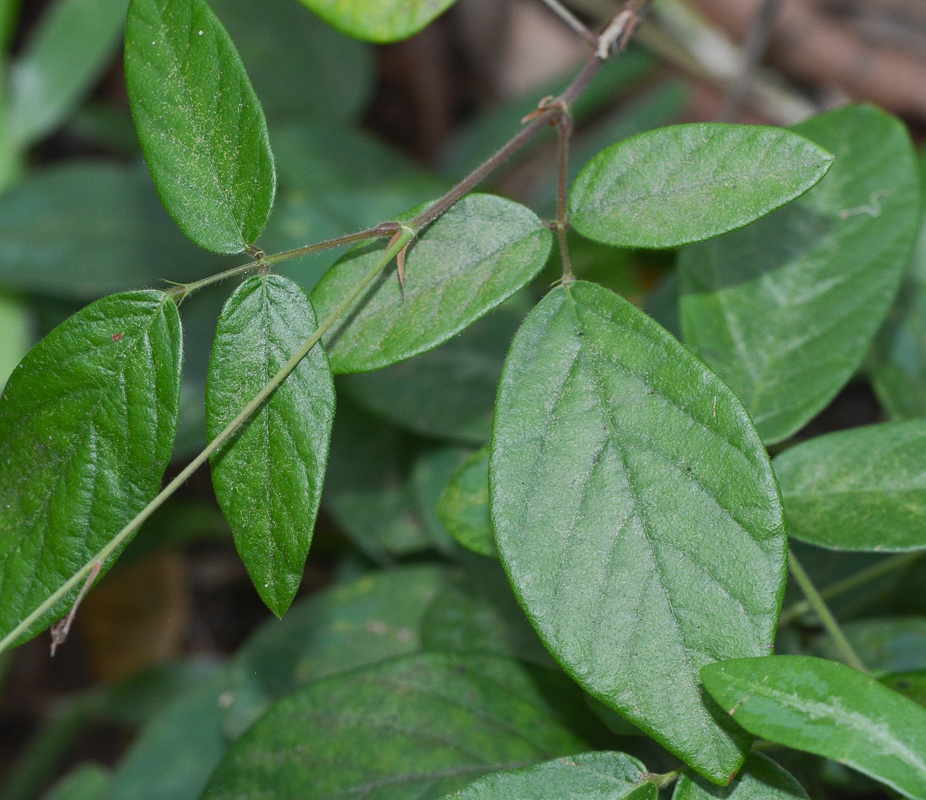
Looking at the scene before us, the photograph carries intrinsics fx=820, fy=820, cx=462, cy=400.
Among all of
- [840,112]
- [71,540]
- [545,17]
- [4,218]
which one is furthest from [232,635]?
[545,17]

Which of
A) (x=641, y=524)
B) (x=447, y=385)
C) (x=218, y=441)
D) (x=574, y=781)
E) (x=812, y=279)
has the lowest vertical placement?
(x=447, y=385)

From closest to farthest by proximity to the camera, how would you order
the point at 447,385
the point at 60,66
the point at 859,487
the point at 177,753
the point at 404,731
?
1. the point at 859,487
2. the point at 404,731
3. the point at 447,385
4. the point at 177,753
5. the point at 60,66

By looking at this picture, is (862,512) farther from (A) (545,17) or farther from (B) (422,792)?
(A) (545,17)

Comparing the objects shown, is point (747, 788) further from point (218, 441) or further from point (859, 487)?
point (218, 441)

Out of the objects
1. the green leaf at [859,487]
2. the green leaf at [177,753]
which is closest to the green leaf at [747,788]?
the green leaf at [859,487]

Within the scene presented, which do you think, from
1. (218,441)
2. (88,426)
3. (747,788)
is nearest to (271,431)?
(218,441)
